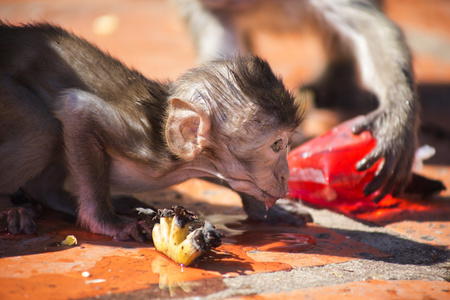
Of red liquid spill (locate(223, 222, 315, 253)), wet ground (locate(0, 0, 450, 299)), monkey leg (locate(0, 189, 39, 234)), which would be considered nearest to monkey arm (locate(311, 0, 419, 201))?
wet ground (locate(0, 0, 450, 299))

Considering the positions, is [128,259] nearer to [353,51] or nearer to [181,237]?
[181,237]

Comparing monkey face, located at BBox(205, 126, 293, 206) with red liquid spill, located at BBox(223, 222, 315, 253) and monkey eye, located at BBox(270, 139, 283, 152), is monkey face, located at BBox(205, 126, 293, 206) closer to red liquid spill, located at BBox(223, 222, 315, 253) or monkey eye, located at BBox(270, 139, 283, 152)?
monkey eye, located at BBox(270, 139, 283, 152)

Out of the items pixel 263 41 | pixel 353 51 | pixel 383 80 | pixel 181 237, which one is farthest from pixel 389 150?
pixel 263 41

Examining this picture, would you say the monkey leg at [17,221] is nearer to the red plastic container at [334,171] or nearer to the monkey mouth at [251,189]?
the monkey mouth at [251,189]

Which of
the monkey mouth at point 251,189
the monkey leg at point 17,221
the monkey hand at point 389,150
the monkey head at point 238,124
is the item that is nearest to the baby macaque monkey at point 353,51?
the monkey hand at point 389,150

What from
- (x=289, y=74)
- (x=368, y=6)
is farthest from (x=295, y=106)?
(x=289, y=74)
